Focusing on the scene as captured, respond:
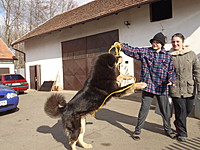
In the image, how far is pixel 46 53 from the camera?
1427 cm

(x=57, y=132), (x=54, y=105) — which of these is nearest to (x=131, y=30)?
(x=57, y=132)

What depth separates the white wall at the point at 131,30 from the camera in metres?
6.60

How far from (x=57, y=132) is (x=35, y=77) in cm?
1225

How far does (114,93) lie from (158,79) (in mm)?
995

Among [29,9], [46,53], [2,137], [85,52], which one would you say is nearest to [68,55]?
[85,52]

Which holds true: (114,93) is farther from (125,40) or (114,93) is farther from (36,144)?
(125,40)

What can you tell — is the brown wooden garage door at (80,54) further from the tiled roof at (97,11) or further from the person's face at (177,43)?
the person's face at (177,43)

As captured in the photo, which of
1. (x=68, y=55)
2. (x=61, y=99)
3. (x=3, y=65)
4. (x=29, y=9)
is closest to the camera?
(x=61, y=99)

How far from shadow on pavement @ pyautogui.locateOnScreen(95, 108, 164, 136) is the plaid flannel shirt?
47.1 inches

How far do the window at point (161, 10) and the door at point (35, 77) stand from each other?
10.9 meters

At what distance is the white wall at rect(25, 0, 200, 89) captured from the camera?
6.60 meters

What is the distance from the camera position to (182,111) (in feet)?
10.4

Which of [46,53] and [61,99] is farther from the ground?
[46,53]

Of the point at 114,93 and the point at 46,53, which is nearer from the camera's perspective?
the point at 114,93
